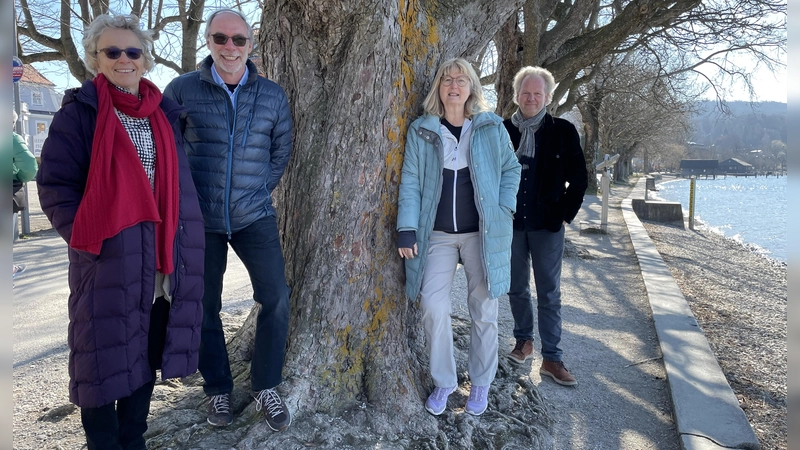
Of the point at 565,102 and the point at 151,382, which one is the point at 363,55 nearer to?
the point at 151,382

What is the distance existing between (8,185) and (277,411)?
2105mm

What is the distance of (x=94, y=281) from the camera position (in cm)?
234

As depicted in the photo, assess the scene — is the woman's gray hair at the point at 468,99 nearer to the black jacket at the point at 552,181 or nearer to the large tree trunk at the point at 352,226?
the large tree trunk at the point at 352,226

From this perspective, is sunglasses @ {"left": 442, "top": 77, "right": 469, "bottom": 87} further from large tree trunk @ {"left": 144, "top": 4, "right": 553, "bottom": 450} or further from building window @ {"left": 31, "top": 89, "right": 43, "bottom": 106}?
building window @ {"left": 31, "top": 89, "right": 43, "bottom": 106}

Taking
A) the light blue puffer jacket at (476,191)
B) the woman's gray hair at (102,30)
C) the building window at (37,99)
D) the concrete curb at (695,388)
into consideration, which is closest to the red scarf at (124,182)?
the woman's gray hair at (102,30)

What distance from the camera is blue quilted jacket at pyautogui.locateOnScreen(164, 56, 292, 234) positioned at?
2.79 m

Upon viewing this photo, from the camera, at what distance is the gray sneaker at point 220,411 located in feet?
9.75

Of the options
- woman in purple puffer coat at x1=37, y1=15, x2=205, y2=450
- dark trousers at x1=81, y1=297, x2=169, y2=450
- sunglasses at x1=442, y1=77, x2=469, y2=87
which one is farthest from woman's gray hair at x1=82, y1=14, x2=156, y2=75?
sunglasses at x1=442, y1=77, x2=469, y2=87

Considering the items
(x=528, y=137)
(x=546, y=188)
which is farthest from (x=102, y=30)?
(x=546, y=188)

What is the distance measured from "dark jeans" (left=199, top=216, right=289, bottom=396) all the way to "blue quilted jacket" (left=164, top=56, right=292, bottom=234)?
95 mm

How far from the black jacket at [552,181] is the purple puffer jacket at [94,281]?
2646 millimetres

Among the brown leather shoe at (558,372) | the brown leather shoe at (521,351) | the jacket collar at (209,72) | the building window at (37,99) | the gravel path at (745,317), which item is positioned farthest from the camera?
the building window at (37,99)

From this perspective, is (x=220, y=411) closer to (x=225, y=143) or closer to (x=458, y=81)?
(x=225, y=143)

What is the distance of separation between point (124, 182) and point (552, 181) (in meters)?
2.88
